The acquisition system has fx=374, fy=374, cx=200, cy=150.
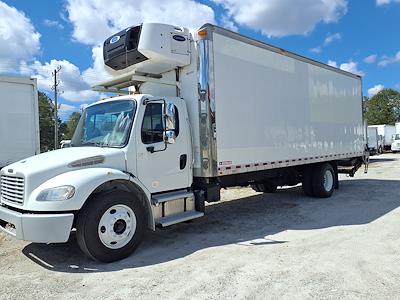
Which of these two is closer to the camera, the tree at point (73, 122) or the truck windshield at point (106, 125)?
the truck windshield at point (106, 125)

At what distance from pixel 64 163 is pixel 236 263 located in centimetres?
287

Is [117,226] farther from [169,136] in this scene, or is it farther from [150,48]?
[150,48]

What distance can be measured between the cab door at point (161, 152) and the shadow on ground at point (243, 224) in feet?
3.44

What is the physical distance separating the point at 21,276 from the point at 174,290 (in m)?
2.20

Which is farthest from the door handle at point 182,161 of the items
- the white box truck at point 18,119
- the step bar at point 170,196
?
the white box truck at point 18,119

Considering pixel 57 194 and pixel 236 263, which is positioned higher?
pixel 57 194

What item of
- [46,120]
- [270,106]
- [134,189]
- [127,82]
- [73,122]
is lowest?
[134,189]

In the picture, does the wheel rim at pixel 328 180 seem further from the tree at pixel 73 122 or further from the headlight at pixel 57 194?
the headlight at pixel 57 194

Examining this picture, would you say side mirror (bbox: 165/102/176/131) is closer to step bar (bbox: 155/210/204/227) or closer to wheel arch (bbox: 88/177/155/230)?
wheel arch (bbox: 88/177/155/230)

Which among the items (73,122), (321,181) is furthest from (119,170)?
(73,122)

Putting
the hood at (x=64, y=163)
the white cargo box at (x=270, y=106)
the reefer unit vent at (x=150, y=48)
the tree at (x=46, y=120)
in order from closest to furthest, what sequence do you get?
the hood at (x=64, y=163) → the reefer unit vent at (x=150, y=48) → the white cargo box at (x=270, y=106) → the tree at (x=46, y=120)

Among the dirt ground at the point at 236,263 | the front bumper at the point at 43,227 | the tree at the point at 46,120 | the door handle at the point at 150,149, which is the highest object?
the tree at the point at 46,120

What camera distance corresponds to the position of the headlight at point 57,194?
5.10 m

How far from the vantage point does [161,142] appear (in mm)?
6410
